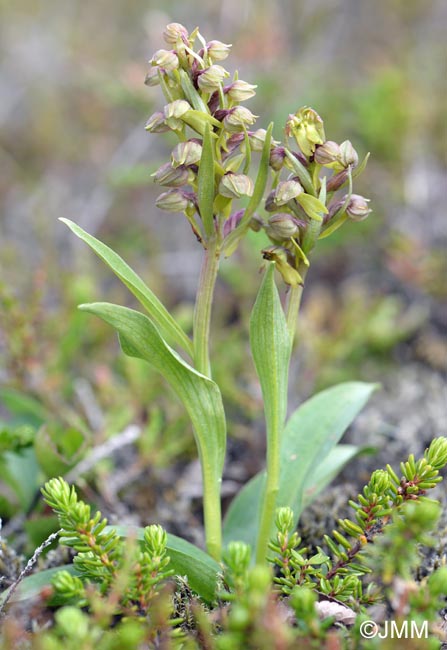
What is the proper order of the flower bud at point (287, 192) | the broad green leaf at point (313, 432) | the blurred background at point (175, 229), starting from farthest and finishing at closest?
the blurred background at point (175, 229) → the broad green leaf at point (313, 432) → the flower bud at point (287, 192)

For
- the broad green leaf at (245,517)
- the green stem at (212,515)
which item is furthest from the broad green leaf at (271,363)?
the broad green leaf at (245,517)

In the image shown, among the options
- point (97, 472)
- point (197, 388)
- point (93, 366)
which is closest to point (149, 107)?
point (93, 366)

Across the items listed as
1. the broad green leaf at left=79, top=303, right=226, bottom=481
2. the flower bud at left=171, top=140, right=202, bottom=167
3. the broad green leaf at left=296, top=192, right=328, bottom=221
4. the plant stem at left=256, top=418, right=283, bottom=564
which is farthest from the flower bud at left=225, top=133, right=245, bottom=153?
the plant stem at left=256, top=418, right=283, bottom=564

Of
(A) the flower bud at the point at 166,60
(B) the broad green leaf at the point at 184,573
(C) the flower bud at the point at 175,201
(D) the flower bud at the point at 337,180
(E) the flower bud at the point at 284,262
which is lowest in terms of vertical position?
(B) the broad green leaf at the point at 184,573

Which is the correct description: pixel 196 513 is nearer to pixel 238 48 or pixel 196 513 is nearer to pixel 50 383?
pixel 50 383

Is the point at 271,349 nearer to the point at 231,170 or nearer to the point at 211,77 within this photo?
→ the point at 231,170

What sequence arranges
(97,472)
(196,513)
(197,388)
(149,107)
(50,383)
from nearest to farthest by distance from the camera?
(197,388) < (97,472) < (196,513) < (50,383) < (149,107)

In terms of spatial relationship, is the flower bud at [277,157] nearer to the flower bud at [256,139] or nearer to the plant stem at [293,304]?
the flower bud at [256,139]
